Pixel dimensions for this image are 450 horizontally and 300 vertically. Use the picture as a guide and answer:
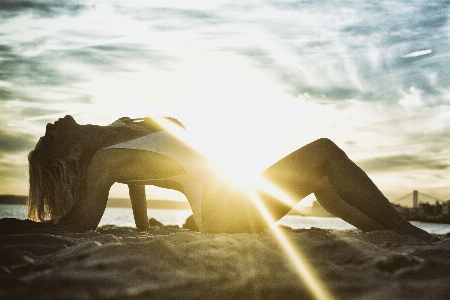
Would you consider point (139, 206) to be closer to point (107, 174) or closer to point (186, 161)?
point (107, 174)

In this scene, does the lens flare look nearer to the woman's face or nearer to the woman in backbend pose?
the woman in backbend pose

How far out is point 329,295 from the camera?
1.82 metres

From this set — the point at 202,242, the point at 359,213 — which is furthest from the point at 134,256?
the point at 359,213

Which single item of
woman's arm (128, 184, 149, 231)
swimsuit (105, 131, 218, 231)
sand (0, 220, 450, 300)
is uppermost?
swimsuit (105, 131, 218, 231)

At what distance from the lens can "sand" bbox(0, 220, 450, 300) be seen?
173 cm

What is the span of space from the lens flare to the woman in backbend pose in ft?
0.14

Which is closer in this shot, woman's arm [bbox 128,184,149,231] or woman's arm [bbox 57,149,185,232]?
woman's arm [bbox 57,149,185,232]

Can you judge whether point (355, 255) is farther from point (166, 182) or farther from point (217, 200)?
point (166, 182)

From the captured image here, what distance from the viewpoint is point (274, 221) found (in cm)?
359

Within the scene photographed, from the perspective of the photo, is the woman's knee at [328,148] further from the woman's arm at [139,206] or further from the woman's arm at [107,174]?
the woman's arm at [139,206]

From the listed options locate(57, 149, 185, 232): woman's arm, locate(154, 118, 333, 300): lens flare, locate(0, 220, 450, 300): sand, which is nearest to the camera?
locate(0, 220, 450, 300): sand

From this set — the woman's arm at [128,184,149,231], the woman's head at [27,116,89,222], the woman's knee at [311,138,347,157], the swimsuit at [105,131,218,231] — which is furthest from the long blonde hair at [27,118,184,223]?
the woman's knee at [311,138,347,157]

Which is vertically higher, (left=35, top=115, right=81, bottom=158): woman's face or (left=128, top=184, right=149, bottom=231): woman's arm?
(left=35, top=115, right=81, bottom=158): woman's face

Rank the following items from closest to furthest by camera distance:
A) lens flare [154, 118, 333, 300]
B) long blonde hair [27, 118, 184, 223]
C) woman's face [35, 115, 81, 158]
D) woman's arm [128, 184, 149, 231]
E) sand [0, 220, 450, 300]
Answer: sand [0, 220, 450, 300], lens flare [154, 118, 333, 300], long blonde hair [27, 118, 184, 223], woman's face [35, 115, 81, 158], woman's arm [128, 184, 149, 231]
